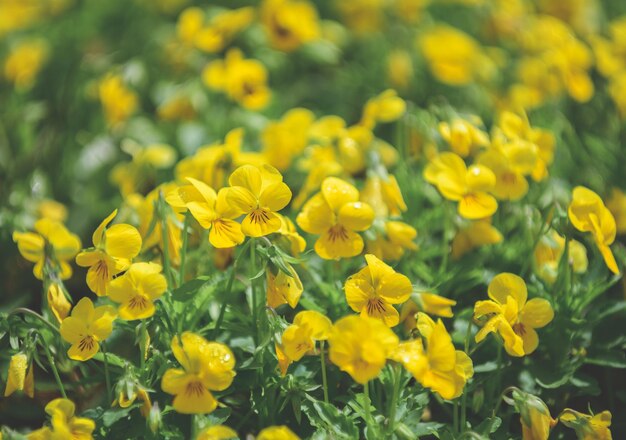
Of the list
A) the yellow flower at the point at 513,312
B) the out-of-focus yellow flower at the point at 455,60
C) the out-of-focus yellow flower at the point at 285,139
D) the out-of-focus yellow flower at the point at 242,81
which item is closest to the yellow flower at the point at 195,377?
the yellow flower at the point at 513,312

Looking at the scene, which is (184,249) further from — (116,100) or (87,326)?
(116,100)

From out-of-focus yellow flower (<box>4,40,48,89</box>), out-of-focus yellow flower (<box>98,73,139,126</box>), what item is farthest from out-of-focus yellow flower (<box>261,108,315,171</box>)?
out-of-focus yellow flower (<box>4,40,48,89</box>)

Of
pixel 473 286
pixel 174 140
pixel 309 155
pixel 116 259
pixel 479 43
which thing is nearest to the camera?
pixel 116 259

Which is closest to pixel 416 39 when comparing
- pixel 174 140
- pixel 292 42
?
pixel 292 42

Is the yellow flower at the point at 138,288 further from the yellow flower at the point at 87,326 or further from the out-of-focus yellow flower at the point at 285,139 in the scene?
the out-of-focus yellow flower at the point at 285,139

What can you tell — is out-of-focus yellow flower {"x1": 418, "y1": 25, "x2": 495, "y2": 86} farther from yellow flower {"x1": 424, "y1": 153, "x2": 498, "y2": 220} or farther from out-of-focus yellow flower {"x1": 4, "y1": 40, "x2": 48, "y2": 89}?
out-of-focus yellow flower {"x1": 4, "y1": 40, "x2": 48, "y2": 89}

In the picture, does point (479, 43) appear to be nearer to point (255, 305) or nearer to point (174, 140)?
point (174, 140)
